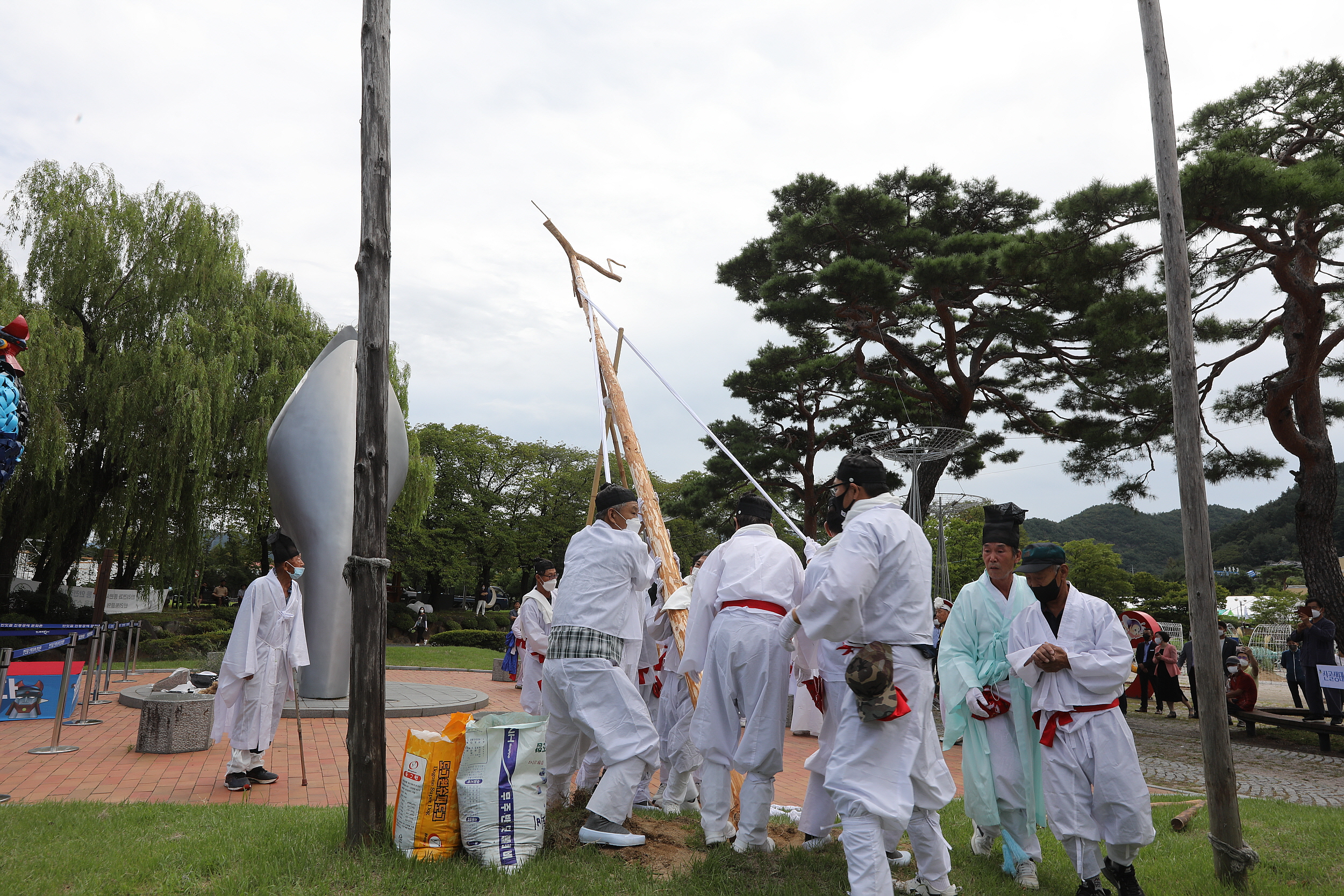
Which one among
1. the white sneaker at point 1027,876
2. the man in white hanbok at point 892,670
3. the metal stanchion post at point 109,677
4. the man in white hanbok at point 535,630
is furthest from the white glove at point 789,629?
the metal stanchion post at point 109,677

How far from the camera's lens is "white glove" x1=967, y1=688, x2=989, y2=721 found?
4.31 m

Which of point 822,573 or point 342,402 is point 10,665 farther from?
point 822,573

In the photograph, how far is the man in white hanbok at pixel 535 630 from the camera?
6484mm

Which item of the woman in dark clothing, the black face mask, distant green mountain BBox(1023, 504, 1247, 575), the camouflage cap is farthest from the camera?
distant green mountain BBox(1023, 504, 1247, 575)

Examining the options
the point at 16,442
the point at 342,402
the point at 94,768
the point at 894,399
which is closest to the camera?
the point at 16,442

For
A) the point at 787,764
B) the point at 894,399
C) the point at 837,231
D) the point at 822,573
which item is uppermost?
the point at 837,231

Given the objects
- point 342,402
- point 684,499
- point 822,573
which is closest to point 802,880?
point 822,573

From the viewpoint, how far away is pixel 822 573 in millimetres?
3992

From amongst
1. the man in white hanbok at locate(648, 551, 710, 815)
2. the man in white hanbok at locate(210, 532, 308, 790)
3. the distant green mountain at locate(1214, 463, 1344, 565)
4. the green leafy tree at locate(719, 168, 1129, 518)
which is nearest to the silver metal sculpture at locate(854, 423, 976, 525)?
the green leafy tree at locate(719, 168, 1129, 518)

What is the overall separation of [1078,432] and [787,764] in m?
10.2

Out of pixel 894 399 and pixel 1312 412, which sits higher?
pixel 894 399

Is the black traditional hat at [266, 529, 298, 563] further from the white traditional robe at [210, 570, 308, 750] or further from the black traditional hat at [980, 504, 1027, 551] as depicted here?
the black traditional hat at [980, 504, 1027, 551]

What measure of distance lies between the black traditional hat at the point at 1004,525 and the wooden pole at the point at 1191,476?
792mm

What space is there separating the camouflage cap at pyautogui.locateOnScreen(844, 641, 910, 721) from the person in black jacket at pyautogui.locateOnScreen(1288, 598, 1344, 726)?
10.4 metres
